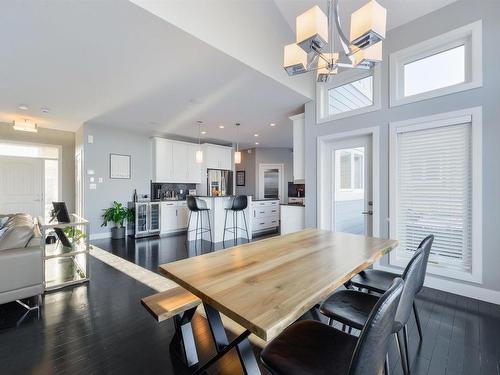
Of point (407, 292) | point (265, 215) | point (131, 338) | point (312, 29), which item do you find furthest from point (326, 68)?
point (265, 215)

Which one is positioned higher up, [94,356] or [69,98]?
[69,98]

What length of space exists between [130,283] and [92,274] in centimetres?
74

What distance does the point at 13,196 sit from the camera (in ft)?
18.4

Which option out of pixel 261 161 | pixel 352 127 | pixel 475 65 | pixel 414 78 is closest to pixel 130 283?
pixel 352 127

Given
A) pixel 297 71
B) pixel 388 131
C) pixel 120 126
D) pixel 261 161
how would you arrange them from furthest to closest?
pixel 261 161, pixel 120 126, pixel 388 131, pixel 297 71

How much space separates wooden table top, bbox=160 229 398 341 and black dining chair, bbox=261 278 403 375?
0.24 m

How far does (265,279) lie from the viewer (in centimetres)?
116

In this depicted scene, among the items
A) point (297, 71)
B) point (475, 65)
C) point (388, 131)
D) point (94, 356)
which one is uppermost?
point (475, 65)

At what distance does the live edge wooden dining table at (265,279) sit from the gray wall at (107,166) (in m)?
4.92

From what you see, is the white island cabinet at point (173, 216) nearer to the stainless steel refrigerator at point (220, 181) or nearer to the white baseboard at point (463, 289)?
the stainless steel refrigerator at point (220, 181)

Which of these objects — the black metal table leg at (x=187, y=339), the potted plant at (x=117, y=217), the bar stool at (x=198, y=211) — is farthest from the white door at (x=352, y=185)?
the potted plant at (x=117, y=217)

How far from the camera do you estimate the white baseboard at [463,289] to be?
94.9 inches

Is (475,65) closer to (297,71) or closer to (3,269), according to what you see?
(297,71)

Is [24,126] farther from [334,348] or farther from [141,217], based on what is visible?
[334,348]
